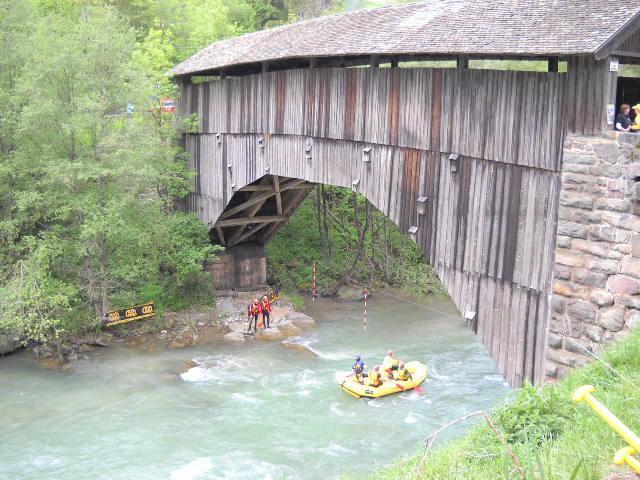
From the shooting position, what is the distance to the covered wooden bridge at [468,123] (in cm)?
834

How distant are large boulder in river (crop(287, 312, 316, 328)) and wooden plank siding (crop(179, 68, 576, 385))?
15.6ft

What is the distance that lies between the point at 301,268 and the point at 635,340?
15771 mm

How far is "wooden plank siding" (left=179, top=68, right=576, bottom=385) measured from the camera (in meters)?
8.74

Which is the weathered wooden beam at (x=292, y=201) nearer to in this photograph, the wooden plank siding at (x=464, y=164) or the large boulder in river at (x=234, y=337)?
the large boulder in river at (x=234, y=337)

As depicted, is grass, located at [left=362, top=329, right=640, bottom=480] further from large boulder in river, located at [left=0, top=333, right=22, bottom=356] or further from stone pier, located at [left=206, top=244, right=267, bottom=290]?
stone pier, located at [left=206, top=244, right=267, bottom=290]

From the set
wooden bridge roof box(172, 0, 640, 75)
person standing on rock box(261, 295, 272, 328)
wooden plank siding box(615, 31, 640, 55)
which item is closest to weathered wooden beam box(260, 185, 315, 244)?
person standing on rock box(261, 295, 272, 328)

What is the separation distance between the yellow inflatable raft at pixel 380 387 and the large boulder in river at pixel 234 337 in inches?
154

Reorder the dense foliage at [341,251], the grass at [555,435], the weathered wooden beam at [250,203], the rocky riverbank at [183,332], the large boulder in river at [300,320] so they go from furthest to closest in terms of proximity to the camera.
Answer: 1. the dense foliage at [341,251]
2. the weathered wooden beam at [250,203]
3. the large boulder in river at [300,320]
4. the rocky riverbank at [183,332]
5. the grass at [555,435]

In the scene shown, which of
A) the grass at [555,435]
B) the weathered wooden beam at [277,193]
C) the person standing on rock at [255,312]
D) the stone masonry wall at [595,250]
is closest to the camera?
the grass at [555,435]

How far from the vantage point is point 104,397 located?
13555 mm

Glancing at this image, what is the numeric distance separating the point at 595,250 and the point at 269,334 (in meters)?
10.4

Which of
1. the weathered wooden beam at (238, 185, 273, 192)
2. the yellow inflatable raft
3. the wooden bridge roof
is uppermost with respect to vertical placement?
the wooden bridge roof

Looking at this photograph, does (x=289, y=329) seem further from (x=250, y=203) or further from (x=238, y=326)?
(x=250, y=203)

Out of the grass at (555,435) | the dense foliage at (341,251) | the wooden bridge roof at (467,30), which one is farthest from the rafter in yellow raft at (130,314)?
the grass at (555,435)
